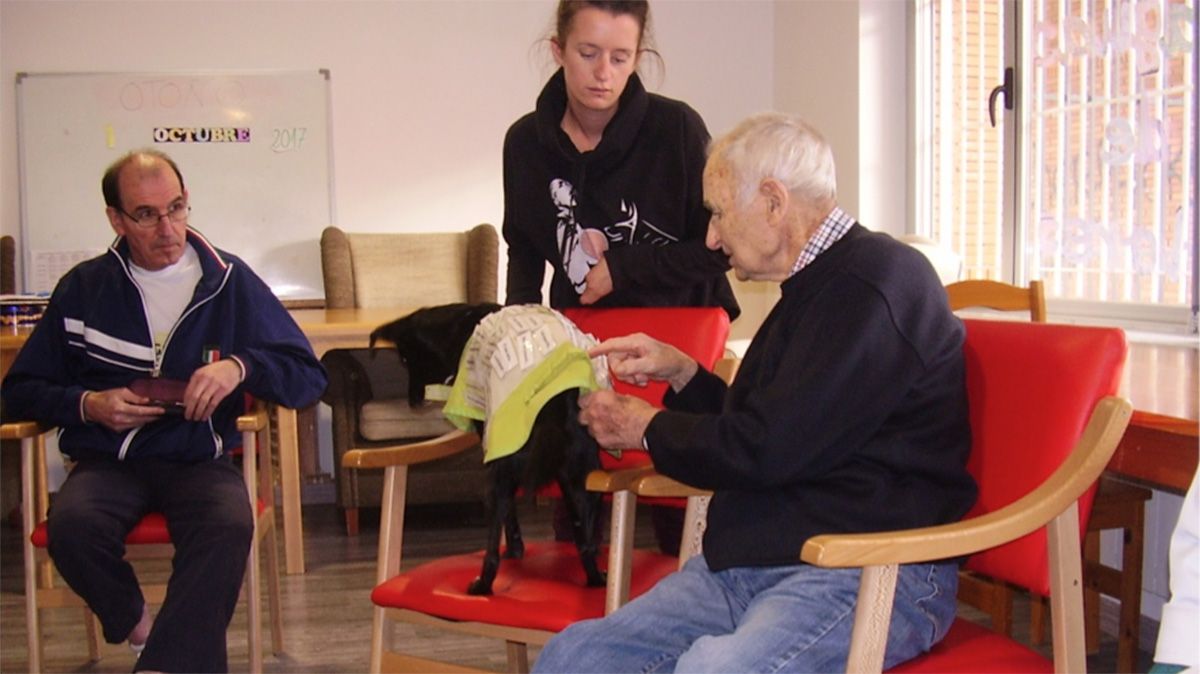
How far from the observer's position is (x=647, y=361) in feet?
6.08

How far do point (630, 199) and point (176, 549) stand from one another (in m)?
1.17

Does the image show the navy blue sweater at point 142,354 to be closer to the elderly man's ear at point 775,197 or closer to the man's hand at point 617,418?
the man's hand at point 617,418

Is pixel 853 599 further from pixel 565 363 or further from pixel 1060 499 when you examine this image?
pixel 565 363

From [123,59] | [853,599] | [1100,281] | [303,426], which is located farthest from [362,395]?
[853,599]

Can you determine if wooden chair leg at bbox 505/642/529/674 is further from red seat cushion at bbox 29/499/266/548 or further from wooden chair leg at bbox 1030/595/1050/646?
wooden chair leg at bbox 1030/595/1050/646

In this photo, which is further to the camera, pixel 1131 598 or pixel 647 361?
pixel 1131 598

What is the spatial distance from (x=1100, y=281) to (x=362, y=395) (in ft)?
8.56

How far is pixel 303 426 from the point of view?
5.12 metres

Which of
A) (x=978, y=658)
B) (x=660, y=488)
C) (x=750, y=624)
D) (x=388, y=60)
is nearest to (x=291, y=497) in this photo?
(x=660, y=488)

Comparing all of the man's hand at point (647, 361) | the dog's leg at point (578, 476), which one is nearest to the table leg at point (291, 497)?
the dog's leg at point (578, 476)

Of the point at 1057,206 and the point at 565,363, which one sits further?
the point at 1057,206

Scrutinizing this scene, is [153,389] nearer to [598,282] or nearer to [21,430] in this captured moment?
[21,430]

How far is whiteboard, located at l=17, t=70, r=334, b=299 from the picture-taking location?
533 centimetres

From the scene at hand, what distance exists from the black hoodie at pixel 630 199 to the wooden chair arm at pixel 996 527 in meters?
0.90
